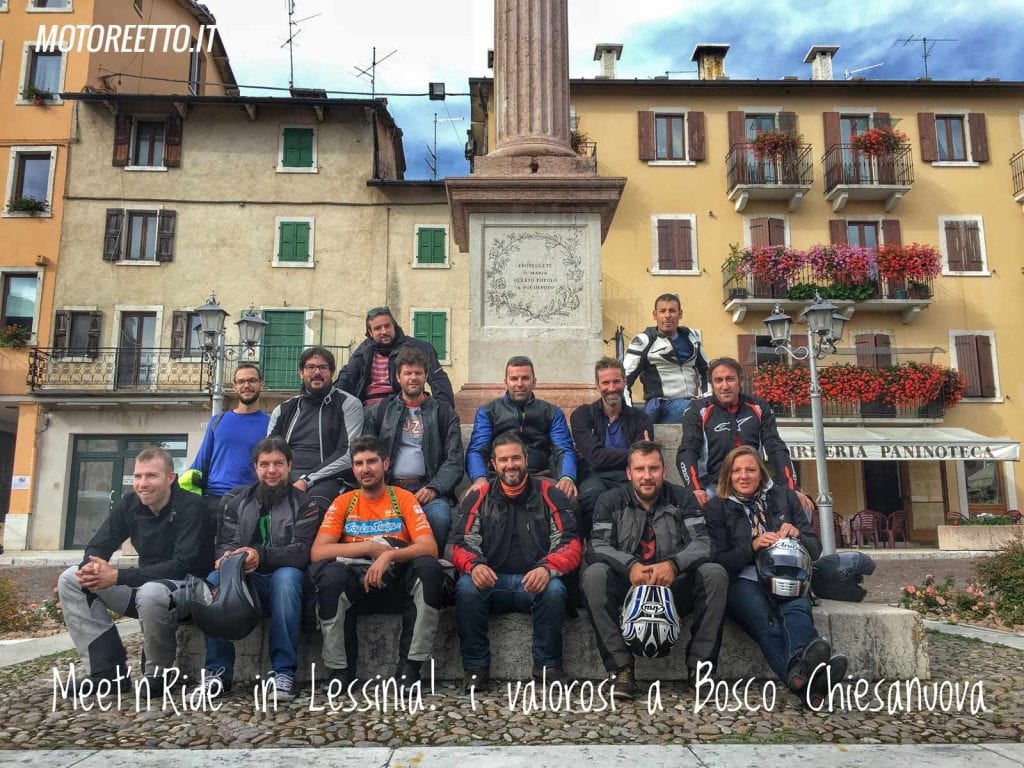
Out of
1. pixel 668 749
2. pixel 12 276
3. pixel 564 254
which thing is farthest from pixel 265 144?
pixel 668 749

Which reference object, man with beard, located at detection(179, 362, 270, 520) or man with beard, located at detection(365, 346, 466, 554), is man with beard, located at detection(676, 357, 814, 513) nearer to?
man with beard, located at detection(365, 346, 466, 554)

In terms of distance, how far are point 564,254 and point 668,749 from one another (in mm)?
5269

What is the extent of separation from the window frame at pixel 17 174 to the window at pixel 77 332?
11.2ft

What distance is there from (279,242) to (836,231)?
720 inches

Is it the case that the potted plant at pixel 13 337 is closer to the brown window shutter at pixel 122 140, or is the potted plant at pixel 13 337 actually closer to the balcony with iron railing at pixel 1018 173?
the brown window shutter at pixel 122 140

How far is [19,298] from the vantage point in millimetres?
25203

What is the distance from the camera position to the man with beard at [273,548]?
4387 mm

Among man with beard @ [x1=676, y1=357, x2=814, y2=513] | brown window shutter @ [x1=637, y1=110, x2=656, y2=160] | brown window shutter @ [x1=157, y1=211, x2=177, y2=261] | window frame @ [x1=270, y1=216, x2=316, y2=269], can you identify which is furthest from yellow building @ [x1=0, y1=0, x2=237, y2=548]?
man with beard @ [x1=676, y1=357, x2=814, y2=513]

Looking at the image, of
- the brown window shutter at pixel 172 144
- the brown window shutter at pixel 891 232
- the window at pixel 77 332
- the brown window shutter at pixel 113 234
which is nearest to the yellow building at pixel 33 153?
the window at pixel 77 332

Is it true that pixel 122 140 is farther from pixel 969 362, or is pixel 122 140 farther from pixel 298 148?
pixel 969 362

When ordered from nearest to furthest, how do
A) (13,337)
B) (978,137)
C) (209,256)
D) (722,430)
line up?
(722,430)
(13,337)
(209,256)
(978,137)

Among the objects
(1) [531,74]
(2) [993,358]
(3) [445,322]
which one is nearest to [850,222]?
(2) [993,358]

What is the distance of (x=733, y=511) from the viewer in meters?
4.80

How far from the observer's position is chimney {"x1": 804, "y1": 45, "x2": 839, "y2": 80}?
29.2 m
